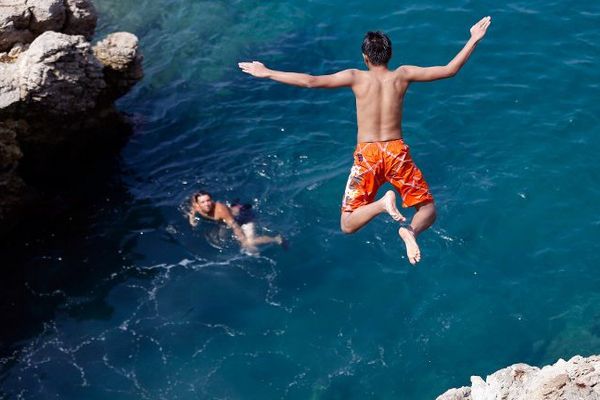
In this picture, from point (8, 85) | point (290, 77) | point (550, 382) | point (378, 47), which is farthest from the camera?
point (8, 85)

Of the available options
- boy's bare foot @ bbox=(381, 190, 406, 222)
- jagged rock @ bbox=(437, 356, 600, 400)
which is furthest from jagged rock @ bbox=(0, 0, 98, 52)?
jagged rock @ bbox=(437, 356, 600, 400)

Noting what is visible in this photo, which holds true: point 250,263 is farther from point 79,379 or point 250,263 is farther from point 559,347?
point 559,347

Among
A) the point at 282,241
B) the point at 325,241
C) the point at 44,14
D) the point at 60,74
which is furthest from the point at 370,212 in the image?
the point at 44,14

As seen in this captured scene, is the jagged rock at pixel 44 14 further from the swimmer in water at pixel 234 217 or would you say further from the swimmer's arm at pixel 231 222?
the swimmer's arm at pixel 231 222

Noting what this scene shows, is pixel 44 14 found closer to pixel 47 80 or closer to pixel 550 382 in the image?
pixel 47 80

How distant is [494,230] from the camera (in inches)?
556

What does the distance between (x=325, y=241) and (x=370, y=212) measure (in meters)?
4.79

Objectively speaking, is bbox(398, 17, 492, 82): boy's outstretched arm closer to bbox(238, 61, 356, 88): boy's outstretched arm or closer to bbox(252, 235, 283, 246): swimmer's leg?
bbox(238, 61, 356, 88): boy's outstretched arm

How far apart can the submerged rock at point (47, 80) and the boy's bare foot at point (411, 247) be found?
280 inches

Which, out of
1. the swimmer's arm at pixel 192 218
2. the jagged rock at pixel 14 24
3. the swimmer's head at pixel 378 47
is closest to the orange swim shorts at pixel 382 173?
the swimmer's head at pixel 378 47

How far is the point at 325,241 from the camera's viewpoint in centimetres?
1438

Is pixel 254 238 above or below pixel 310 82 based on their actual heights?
below

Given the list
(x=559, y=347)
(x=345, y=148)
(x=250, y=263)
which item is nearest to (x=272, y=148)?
(x=345, y=148)

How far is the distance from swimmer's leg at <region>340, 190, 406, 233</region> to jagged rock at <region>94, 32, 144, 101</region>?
6.85m
